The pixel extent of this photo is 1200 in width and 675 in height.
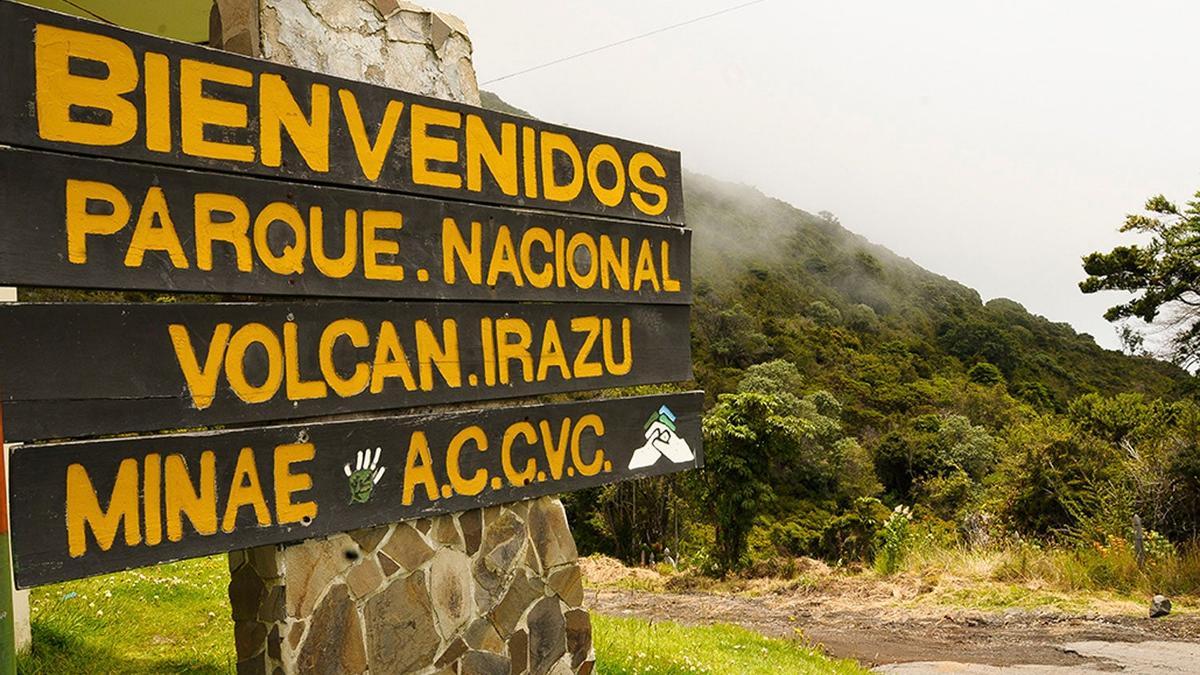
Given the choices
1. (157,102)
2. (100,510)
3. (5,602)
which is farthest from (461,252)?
(5,602)

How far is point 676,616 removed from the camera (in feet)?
41.0

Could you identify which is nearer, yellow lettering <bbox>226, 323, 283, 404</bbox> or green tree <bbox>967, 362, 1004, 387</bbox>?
yellow lettering <bbox>226, 323, 283, 404</bbox>

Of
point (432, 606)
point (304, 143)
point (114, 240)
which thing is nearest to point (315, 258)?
point (304, 143)

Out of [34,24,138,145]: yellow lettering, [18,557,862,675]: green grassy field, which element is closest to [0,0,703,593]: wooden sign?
[34,24,138,145]: yellow lettering

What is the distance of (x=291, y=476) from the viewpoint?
3.62 m

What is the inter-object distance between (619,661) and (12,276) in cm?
473

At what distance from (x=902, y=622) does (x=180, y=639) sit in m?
7.85

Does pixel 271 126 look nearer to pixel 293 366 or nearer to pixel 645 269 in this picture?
pixel 293 366

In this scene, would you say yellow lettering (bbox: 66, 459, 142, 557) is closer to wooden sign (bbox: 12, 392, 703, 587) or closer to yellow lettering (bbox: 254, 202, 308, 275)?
wooden sign (bbox: 12, 392, 703, 587)

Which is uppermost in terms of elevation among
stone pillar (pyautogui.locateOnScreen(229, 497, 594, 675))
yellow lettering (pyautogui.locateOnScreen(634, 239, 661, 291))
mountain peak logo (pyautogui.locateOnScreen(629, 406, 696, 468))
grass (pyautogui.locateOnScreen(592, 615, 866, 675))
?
yellow lettering (pyautogui.locateOnScreen(634, 239, 661, 291))

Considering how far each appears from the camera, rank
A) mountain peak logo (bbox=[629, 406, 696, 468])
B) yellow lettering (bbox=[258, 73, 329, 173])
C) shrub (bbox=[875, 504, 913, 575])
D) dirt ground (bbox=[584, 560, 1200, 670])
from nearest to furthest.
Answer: yellow lettering (bbox=[258, 73, 329, 173])
mountain peak logo (bbox=[629, 406, 696, 468])
dirt ground (bbox=[584, 560, 1200, 670])
shrub (bbox=[875, 504, 913, 575])

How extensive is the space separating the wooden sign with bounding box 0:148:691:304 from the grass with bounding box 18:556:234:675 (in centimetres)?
301

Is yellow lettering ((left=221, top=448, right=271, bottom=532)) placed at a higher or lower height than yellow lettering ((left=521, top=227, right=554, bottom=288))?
lower

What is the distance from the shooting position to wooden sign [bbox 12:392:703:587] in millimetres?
3092
